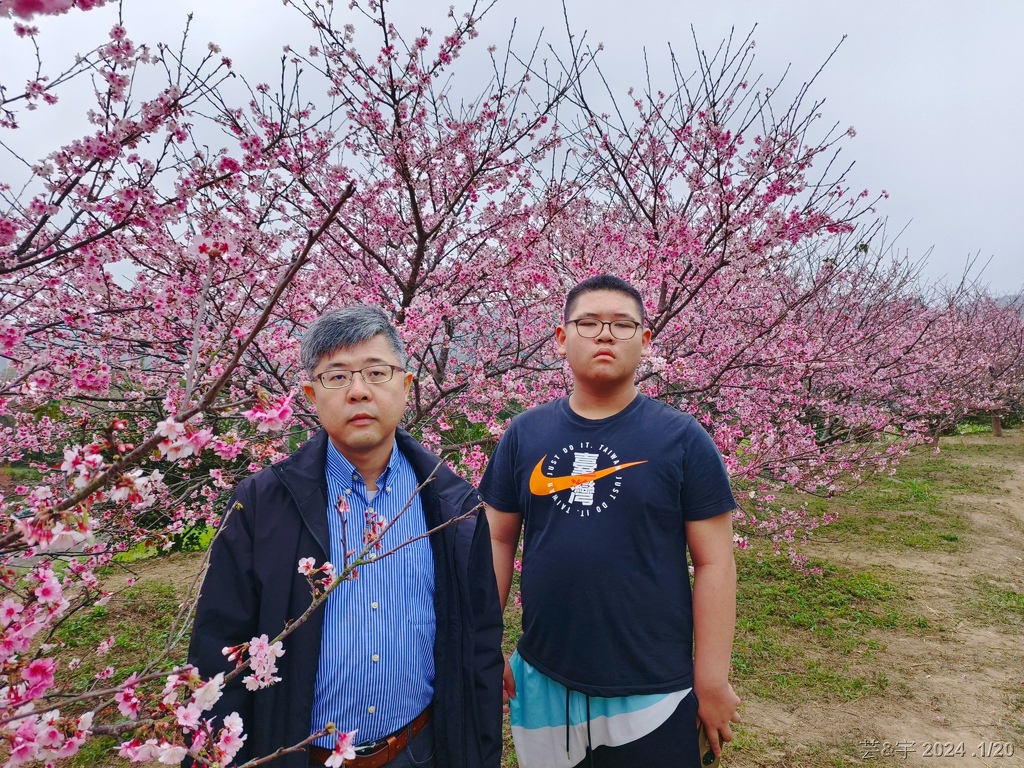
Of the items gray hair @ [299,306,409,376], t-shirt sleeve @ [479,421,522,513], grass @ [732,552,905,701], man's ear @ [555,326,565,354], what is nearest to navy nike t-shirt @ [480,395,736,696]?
t-shirt sleeve @ [479,421,522,513]

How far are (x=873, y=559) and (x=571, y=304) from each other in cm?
695

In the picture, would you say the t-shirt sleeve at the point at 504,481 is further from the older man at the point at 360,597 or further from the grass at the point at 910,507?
the grass at the point at 910,507

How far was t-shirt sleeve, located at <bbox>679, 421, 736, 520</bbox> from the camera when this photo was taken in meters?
1.80

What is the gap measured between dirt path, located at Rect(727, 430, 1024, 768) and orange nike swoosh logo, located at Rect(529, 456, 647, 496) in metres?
2.75

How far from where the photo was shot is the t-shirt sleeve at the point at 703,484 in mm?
1800

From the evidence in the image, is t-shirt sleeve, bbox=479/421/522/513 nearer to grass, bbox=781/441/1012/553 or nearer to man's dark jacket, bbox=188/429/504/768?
man's dark jacket, bbox=188/429/504/768

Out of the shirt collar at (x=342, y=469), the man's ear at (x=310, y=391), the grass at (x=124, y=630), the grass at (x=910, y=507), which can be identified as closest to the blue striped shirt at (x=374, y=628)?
the shirt collar at (x=342, y=469)

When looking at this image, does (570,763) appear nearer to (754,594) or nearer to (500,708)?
(500,708)

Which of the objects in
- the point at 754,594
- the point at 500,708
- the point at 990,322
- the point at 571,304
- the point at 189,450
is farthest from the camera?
the point at 990,322

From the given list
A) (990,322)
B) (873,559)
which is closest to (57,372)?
(873,559)

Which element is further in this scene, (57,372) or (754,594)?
(754,594)

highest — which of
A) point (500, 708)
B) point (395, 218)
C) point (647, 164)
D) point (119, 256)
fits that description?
point (647, 164)

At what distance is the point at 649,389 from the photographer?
5.36 m

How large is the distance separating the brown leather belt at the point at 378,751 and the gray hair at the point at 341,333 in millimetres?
1131
